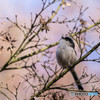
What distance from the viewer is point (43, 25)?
2045 mm

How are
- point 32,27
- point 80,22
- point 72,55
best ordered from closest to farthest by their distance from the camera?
1. point 32,27
2. point 80,22
3. point 72,55

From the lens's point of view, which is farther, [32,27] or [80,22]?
[80,22]

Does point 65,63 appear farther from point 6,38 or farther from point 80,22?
point 6,38

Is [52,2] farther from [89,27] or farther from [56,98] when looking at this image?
[56,98]

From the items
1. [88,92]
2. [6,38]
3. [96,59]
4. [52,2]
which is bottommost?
[88,92]

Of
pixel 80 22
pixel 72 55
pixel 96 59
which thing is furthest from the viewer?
pixel 72 55

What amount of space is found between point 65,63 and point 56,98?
1.17 m

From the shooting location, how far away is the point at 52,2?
208 centimetres

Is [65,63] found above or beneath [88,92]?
above

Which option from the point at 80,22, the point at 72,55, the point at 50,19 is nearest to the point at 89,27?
the point at 80,22

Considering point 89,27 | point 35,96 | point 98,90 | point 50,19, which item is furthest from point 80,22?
point 35,96

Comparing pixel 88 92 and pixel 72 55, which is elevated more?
pixel 72 55

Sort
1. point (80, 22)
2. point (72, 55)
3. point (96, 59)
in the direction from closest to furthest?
point (96, 59), point (80, 22), point (72, 55)

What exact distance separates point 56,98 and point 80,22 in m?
1.01
